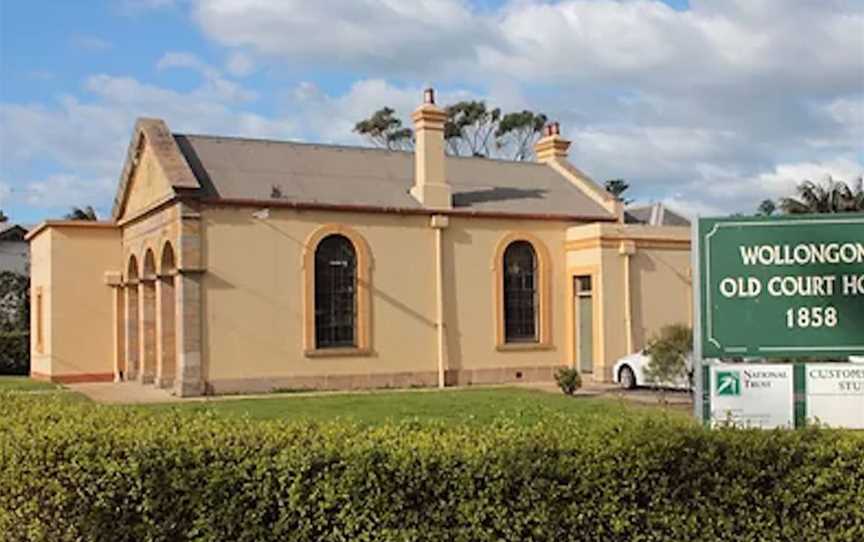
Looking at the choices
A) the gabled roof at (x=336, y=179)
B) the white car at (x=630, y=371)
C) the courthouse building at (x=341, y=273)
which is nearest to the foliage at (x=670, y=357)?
the white car at (x=630, y=371)

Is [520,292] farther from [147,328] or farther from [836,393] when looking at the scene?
[836,393]

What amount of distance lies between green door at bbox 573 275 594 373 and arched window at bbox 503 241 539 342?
3.88ft

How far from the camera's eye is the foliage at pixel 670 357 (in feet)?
60.7

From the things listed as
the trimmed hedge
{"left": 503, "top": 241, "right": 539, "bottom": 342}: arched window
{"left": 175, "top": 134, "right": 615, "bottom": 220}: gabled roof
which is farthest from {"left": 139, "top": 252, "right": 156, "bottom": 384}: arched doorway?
the trimmed hedge

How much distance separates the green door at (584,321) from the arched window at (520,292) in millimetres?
1182

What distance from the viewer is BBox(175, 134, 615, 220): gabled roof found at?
77.3 feet

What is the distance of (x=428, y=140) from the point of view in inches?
987

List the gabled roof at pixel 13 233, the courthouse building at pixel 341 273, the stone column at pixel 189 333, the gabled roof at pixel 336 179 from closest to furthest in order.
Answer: the stone column at pixel 189 333
the courthouse building at pixel 341 273
the gabled roof at pixel 336 179
the gabled roof at pixel 13 233

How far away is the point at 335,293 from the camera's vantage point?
933 inches

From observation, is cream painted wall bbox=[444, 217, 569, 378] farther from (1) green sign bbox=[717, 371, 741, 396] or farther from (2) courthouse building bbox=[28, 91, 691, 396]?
(1) green sign bbox=[717, 371, 741, 396]

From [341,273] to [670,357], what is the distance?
864 centimetres

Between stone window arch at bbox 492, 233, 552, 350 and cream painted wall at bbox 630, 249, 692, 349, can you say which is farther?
cream painted wall at bbox 630, 249, 692, 349

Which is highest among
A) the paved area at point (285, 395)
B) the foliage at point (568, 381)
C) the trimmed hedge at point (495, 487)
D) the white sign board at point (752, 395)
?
the white sign board at point (752, 395)

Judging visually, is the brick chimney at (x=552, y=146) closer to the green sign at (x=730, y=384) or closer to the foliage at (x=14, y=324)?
the foliage at (x=14, y=324)
